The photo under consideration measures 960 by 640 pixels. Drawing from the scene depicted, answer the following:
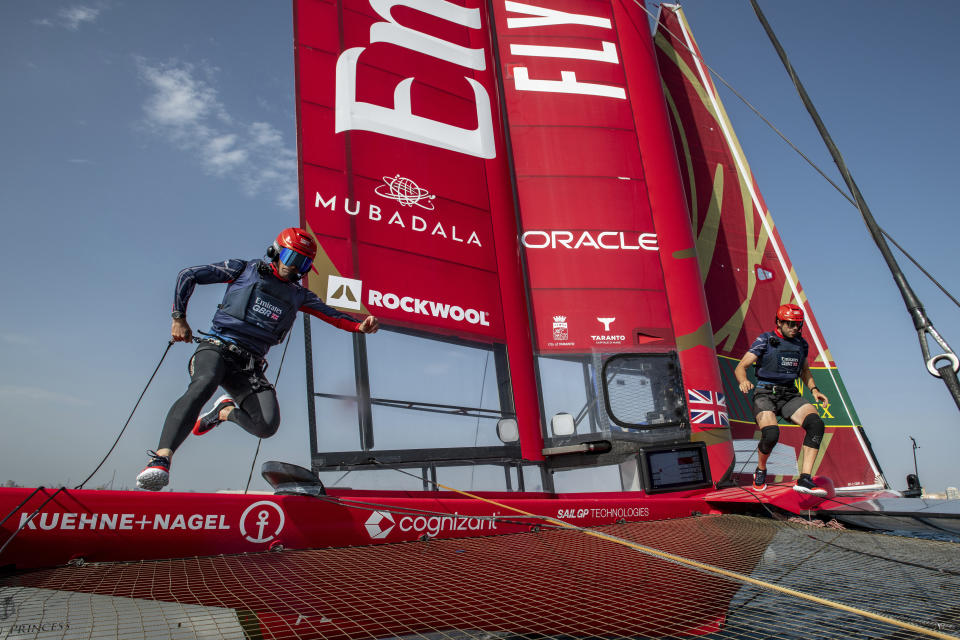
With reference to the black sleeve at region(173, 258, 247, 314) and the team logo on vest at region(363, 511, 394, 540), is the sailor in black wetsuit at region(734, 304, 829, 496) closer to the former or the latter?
the team logo on vest at region(363, 511, 394, 540)

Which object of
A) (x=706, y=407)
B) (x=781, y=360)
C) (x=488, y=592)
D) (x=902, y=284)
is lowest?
(x=488, y=592)

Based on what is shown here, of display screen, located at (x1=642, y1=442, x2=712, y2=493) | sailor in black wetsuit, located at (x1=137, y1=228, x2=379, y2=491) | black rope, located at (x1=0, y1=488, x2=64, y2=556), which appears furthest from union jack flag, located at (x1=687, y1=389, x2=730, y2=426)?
black rope, located at (x1=0, y1=488, x2=64, y2=556)

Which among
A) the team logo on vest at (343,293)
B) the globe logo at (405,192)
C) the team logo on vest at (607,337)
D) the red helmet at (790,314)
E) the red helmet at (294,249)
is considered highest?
the globe logo at (405,192)

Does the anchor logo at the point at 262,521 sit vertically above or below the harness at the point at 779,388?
below

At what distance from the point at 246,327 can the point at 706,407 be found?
380cm

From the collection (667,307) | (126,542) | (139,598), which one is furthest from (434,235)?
(139,598)

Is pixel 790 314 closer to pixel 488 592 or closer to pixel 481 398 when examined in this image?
pixel 481 398

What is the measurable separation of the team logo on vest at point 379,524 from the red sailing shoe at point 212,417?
90 centimetres

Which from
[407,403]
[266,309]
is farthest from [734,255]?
[266,309]

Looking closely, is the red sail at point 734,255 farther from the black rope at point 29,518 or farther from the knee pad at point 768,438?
the black rope at point 29,518

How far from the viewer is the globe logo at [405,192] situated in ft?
16.6

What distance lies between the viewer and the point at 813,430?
13.8ft

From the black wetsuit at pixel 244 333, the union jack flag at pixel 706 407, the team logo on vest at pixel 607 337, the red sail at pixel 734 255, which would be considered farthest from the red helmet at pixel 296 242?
the red sail at pixel 734 255

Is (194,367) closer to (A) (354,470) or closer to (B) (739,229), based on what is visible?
(A) (354,470)
